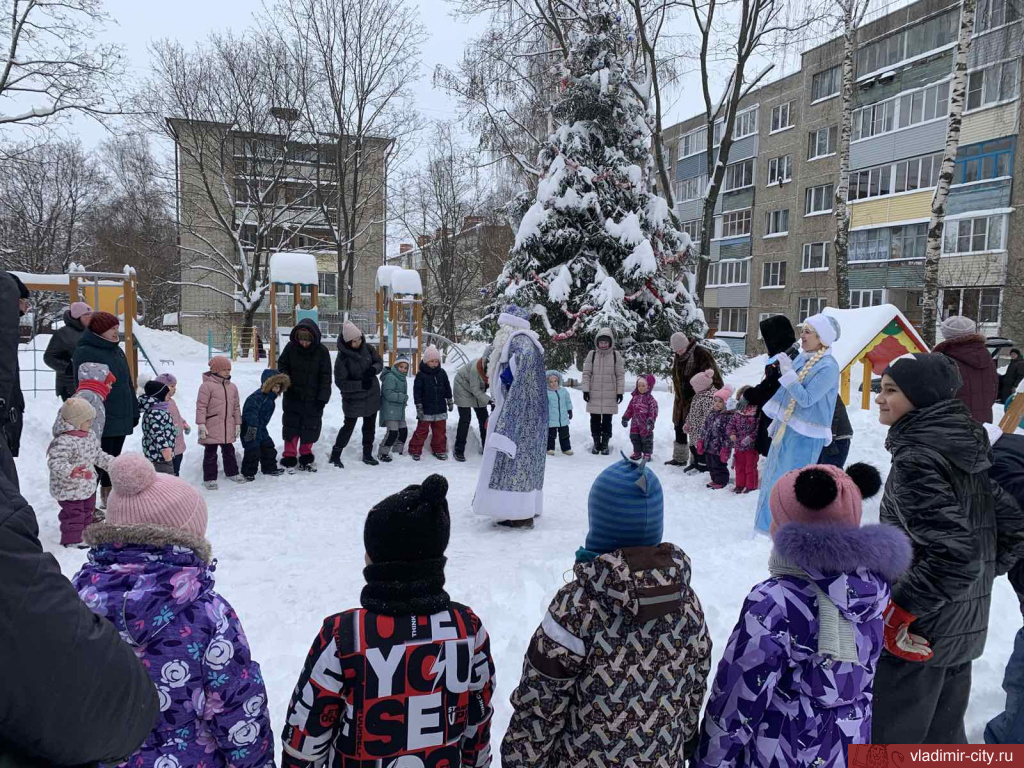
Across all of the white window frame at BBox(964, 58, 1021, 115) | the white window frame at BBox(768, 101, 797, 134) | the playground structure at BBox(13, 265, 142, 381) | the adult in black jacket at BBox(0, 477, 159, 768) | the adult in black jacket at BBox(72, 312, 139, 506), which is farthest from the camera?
the white window frame at BBox(768, 101, 797, 134)

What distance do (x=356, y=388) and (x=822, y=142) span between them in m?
31.0

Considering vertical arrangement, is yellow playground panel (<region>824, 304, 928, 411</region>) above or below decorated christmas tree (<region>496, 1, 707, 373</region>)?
below

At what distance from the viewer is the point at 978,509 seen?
2541 millimetres

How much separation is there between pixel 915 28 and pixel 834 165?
6.08 metres

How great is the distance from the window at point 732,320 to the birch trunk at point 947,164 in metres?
25.0

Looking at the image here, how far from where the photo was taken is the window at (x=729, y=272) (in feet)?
122

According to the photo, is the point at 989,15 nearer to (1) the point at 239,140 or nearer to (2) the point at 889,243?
(2) the point at 889,243

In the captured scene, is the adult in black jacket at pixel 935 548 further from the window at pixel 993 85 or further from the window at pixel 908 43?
the window at pixel 908 43

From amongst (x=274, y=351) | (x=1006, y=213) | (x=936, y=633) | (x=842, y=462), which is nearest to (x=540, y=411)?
(x=842, y=462)

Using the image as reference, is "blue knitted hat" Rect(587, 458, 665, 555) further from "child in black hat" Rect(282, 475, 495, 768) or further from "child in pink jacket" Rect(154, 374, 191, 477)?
"child in pink jacket" Rect(154, 374, 191, 477)

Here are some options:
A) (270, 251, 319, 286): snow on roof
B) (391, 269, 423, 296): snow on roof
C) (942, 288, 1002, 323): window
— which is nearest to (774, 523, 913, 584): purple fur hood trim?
(391, 269, 423, 296): snow on roof

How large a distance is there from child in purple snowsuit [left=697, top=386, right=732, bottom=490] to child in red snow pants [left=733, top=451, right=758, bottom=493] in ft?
0.48

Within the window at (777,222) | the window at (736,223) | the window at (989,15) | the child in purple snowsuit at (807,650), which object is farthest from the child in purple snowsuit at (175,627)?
the window at (736,223)

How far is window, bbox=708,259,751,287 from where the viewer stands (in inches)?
1467
